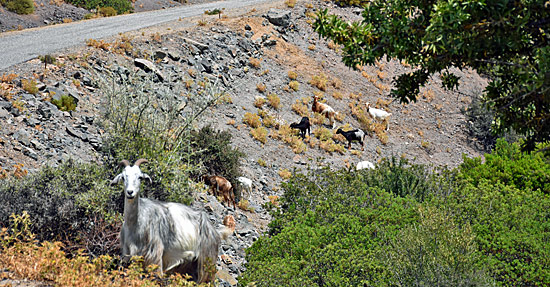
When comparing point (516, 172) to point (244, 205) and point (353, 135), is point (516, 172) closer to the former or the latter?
point (353, 135)

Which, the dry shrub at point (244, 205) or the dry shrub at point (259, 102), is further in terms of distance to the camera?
the dry shrub at point (259, 102)

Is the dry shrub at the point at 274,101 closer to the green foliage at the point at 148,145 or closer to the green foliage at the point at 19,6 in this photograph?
the green foliage at the point at 148,145

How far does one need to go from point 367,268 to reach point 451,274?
4.34 feet

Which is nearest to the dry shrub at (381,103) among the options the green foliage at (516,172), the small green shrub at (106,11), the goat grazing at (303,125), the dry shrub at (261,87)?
the dry shrub at (261,87)

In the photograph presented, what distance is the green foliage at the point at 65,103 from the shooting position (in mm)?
13523

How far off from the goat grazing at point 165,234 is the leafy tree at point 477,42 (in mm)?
3497

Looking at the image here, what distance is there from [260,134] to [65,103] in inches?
278

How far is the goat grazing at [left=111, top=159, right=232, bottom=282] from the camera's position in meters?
7.14

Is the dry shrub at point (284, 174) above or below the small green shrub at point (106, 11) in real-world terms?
below

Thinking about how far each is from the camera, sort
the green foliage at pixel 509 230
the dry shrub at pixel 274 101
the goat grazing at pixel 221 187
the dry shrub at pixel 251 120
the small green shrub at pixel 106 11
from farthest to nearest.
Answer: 1. the small green shrub at pixel 106 11
2. the dry shrub at pixel 274 101
3. the dry shrub at pixel 251 120
4. the goat grazing at pixel 221 187
5. the green foliage at pixel 509 230

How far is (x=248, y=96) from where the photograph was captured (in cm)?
2084

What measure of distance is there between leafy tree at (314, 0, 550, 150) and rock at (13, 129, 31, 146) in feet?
24.4

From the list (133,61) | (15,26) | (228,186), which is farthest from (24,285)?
(15,26)

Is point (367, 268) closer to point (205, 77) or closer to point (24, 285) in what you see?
point (24, 285)
